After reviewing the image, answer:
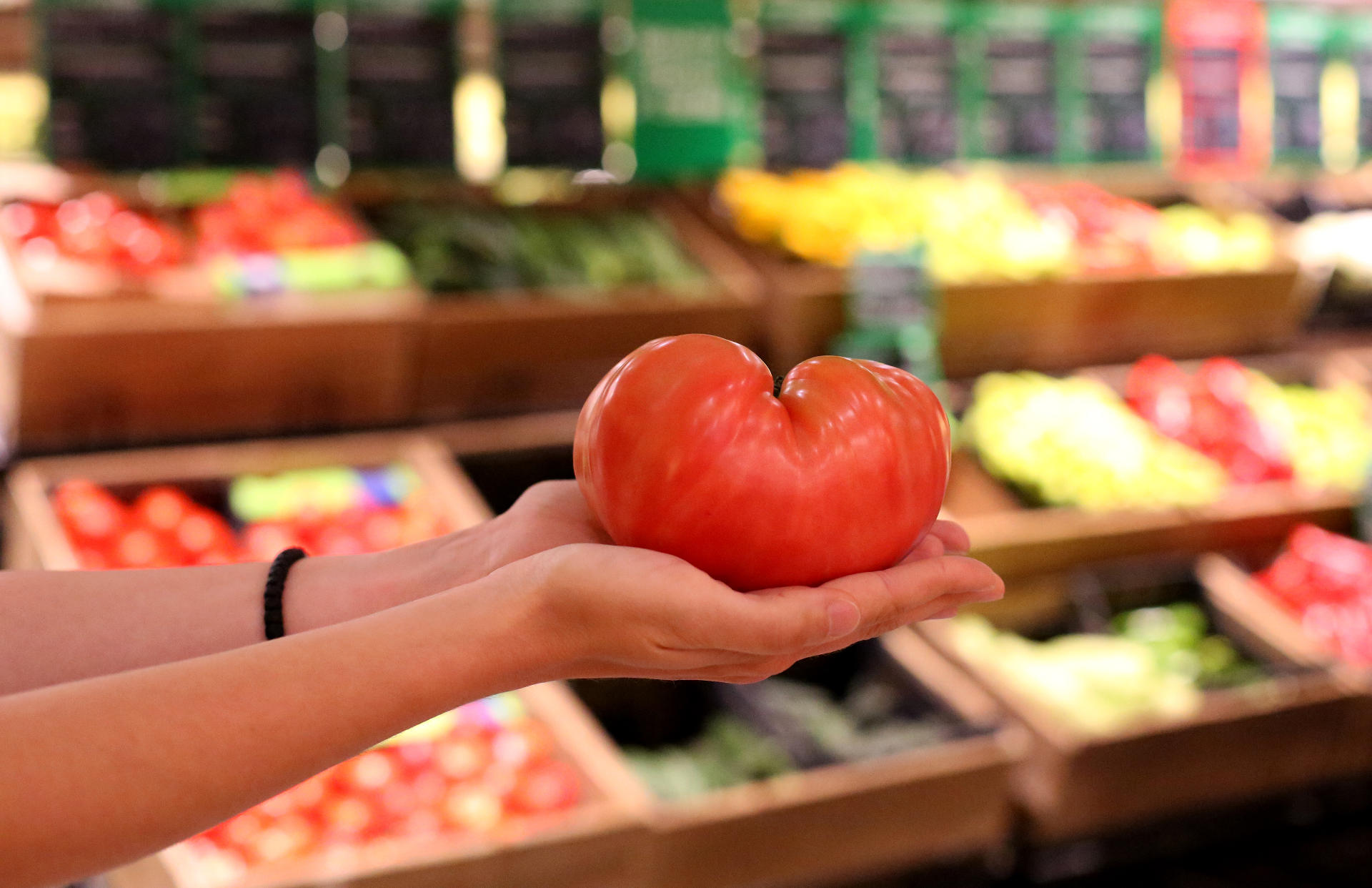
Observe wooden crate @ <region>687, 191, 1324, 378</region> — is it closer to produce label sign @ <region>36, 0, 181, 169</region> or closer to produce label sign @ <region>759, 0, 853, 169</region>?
produce label sign @ <region>759, 0, 853, 169</region>

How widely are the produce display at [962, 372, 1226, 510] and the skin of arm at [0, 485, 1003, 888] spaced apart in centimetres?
247

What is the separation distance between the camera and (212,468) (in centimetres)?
281

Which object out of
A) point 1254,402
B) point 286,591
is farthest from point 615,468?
point 1254,402

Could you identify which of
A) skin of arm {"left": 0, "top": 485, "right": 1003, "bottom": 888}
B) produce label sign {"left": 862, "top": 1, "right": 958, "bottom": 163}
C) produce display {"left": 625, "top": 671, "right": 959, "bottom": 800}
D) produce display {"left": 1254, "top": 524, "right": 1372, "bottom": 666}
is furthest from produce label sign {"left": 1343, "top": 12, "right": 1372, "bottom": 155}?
skin of arm {"left": 0, "top": 485, "right": 1003, "bottom": 888}

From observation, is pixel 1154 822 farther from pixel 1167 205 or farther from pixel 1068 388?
pixel 1167 205

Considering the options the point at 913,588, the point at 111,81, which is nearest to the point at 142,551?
the point at 111,81

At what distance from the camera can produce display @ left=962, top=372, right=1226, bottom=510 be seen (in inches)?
Result: 138

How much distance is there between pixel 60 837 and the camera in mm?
817

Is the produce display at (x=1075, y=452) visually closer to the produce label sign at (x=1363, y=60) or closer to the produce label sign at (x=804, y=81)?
the produce label sign at (x=804, y=81)

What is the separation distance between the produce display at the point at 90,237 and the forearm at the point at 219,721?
2.25 m

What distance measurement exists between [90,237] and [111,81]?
0.59 meters

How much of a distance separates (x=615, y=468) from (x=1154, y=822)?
7.70ft

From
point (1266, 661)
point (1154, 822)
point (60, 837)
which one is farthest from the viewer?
point (1266, 661)

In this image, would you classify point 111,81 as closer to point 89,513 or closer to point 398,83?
point 398,83
